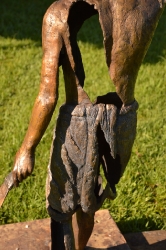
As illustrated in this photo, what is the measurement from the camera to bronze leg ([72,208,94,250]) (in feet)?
7.57

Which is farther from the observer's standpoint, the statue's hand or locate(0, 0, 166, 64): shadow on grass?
locate(0, 0, 166, 64): shadow on grass

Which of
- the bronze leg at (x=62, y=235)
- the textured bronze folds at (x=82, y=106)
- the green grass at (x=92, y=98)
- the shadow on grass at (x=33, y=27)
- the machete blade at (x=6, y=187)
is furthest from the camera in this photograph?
the shadow on grass at (x=33, y=27)

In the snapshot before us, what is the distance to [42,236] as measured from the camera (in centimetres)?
274

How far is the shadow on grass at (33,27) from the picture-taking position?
21.6 ft

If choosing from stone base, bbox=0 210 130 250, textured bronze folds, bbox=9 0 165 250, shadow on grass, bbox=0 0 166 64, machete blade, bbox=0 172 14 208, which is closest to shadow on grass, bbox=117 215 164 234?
stone base, bbox=0 210 130 250

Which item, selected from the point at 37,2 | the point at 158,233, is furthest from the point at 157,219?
the point at 37,2

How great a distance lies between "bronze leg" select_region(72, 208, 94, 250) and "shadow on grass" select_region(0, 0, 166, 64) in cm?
401

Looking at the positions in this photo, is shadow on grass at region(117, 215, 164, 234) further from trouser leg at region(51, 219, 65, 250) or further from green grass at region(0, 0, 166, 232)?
trouser leg at region(51, 219, 65, 250)

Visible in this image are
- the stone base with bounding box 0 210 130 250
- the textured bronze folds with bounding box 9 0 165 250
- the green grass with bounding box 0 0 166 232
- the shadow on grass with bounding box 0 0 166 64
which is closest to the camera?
the textured bronze folds with bounding box 9 0 165 250

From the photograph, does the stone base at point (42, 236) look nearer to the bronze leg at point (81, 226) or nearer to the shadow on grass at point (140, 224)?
the bronze leg at point (81, 226)

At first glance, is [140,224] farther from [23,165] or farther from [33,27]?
[33,27]

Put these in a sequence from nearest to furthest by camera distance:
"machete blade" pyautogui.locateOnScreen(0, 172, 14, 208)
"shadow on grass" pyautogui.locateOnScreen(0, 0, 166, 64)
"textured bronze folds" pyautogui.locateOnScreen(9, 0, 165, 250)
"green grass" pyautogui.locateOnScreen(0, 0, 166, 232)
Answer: "textured bronze folds" pyautogui.locateOnScreen(9, 0, 165, 250) < "machete blade" pyautogui.locateOnScreen(0, 172, 14, 208) < "green grass" pyautogui.locateOnScreen(0, 0, 166, 232) < "shadow on grass" pyautogui.locateOnScreen(0, 0, 166, 64)

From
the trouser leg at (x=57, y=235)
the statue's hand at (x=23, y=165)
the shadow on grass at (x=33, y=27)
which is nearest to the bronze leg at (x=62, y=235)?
the trouser leg at (x=57, y=235)

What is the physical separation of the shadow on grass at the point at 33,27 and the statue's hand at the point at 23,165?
439 centimetres
